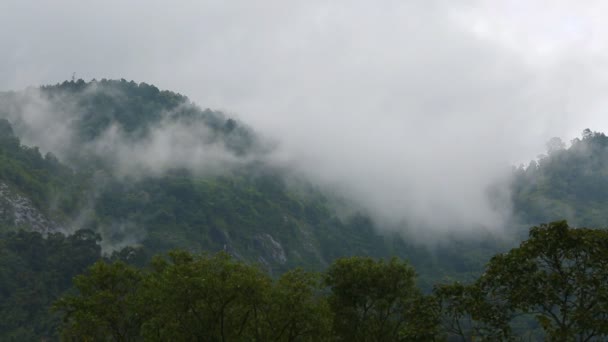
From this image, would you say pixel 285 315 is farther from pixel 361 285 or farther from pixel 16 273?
pixel 16 273

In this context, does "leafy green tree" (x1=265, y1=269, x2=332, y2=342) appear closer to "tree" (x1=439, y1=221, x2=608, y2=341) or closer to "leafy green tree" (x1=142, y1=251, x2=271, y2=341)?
"leafy green tree" (x1=142, y1=251, x2=271, y2=341)

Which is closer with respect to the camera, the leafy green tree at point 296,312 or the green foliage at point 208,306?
the green foliage at point 208,306

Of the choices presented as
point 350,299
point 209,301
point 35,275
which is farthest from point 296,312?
point 35,275

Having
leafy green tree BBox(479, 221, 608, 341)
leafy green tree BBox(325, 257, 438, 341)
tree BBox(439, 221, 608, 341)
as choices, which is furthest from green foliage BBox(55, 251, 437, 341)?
leafy green tree BBox(479, 221, 608, 341)

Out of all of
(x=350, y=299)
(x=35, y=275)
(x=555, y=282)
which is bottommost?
(x=555, y=282)

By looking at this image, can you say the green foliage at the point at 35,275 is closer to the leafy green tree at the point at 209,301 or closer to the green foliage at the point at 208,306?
the green foliage at the point at 208,306

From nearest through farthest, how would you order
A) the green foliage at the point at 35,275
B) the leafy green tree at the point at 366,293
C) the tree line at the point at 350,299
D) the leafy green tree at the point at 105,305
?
1. the tree line at the point at 350,299
2. the leafy green tree at the point at 105,305
3. the leafy green tree at the point at 366,293
4. the green foliage at the point at 35,275

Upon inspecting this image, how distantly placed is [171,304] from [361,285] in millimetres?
21499

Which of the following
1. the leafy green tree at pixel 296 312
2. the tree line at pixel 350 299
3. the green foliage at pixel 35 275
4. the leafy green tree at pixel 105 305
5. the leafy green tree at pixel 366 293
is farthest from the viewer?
the green foliage at pixel 35 275

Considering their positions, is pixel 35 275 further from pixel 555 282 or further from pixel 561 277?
pixel 561 277

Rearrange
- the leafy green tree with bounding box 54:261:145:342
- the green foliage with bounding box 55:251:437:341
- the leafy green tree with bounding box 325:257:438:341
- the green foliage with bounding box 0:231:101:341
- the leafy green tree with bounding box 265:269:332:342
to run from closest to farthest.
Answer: the green foliage with bounding box 55:251:437:341 → the leafy green tree with bounding box 265:269:332:342 → the leafy green tree with bounding box 54:261:145:342 → the leafy green tree with bounding box 325:257:438:341 → the green foliage with bounding box 0:231:101:341

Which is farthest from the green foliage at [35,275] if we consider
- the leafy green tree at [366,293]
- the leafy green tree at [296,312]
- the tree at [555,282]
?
the tree at [555,282]

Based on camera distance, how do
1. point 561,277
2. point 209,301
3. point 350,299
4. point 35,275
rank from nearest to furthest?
point 561,277
point 209,301
point 350,299
point 35,275

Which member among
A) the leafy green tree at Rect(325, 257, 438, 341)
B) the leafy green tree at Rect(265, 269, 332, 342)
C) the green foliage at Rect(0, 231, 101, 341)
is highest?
the green foliage at Rect(0, 231, 101, 341)
